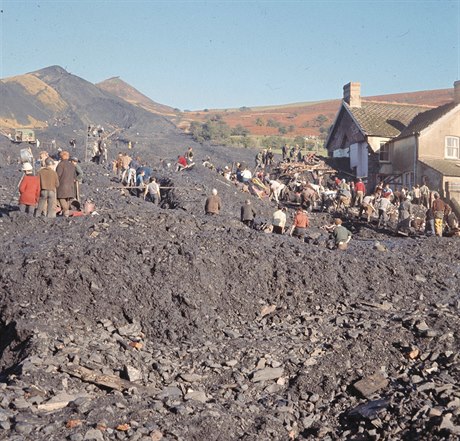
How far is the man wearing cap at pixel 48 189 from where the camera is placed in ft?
47.8

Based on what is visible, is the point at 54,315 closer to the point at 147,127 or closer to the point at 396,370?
the point at 396,370

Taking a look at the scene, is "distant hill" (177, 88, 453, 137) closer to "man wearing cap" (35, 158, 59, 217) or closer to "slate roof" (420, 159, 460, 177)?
"slate roof" (420, 159, 460, 177)

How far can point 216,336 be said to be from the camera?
10758 millimetres

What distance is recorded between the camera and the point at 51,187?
Answer: 14.8 m

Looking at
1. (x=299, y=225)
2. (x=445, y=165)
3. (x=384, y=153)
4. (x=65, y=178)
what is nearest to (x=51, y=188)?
(x=65, y=178)

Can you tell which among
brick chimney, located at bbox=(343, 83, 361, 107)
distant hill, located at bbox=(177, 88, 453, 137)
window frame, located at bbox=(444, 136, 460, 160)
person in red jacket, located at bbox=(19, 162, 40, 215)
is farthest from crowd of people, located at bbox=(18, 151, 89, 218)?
distant hill, located at bbox=(177, 88, 453, 137)

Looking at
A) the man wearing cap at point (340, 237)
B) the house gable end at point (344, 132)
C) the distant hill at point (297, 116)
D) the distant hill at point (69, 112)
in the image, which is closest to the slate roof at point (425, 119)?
the house gable end at point (344, 132)

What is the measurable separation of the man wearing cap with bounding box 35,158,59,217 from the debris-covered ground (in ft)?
1.15

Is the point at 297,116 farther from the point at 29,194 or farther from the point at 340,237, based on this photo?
the point at 29,194

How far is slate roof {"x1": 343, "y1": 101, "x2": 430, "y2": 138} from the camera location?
35.2 m

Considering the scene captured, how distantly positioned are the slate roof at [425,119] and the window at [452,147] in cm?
123

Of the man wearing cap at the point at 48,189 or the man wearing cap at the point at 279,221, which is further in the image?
the man wearing cap at the point at 279,221

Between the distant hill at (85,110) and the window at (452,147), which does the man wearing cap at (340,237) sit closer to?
the window at (452,147)

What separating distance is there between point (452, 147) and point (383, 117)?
575cm
